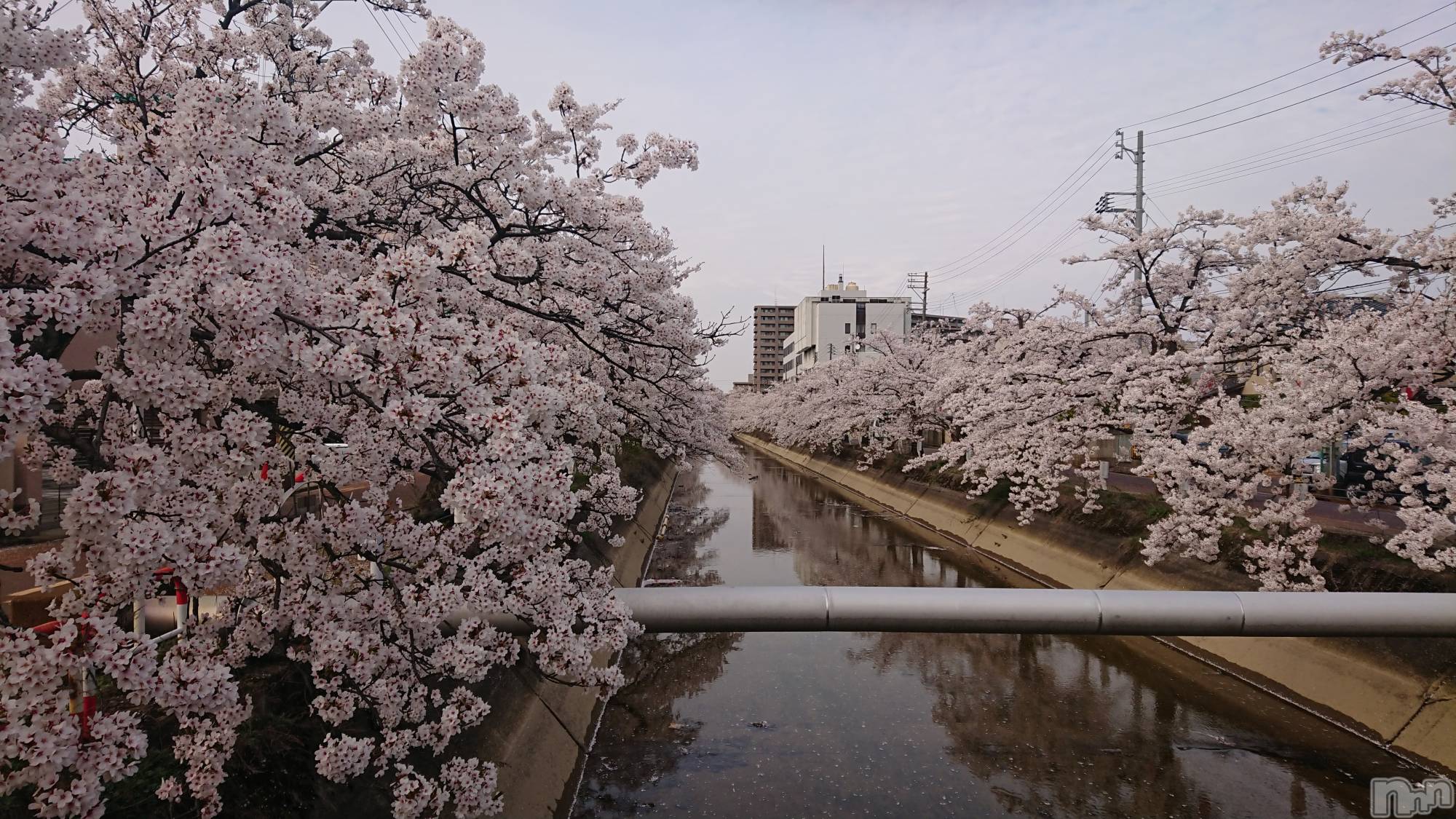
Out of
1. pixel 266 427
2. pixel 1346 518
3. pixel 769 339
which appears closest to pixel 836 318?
pixel 769 339

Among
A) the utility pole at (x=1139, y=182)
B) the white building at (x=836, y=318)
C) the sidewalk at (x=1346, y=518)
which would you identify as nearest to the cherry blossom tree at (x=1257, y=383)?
the sidewalk at (x=1346, y=518)

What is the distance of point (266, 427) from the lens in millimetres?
3660

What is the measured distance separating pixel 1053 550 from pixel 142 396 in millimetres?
17470

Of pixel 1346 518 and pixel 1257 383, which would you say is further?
pixel 1346 518

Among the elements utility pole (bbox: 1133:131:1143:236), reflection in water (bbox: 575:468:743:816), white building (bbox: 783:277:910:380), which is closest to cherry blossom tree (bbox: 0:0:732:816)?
reflection in water (bbox: 575:468:743:816)

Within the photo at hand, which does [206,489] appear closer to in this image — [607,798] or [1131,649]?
[607,798]

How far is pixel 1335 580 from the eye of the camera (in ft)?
34.2

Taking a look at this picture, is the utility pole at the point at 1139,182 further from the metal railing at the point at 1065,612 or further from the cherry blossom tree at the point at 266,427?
the cherry blossom tree at the point at 266,427

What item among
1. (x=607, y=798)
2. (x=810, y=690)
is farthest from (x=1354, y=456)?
(x=607, y=798)

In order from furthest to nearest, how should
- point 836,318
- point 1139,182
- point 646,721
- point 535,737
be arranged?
1. point 836,318
2. point 1139,182
3. point 646,721
4. point 535,737

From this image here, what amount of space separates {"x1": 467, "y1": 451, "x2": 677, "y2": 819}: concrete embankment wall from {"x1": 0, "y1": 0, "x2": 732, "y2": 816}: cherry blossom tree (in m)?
0.95

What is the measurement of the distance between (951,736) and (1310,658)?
519 cm

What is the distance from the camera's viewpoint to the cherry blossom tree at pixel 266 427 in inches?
120

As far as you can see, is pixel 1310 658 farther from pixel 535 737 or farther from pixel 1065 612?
pixel 535 737
